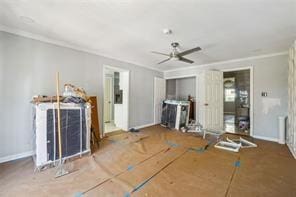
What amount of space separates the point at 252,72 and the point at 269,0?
10.6ft

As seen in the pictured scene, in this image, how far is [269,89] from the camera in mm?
4348

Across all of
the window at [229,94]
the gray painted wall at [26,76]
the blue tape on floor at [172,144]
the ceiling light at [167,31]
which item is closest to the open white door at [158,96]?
the blue tape on floor at [172,144]

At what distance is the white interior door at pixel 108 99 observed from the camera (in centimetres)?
659

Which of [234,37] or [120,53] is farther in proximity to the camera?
[120,53]

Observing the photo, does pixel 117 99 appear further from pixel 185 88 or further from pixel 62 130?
pixel 185 88

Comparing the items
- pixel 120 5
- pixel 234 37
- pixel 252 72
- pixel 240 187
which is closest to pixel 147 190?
pixel 240 187

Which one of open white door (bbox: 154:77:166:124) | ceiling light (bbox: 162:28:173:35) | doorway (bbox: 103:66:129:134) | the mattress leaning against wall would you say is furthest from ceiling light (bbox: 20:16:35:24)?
open white door (bbox: 154:77:166:124)

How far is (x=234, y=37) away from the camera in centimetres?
317

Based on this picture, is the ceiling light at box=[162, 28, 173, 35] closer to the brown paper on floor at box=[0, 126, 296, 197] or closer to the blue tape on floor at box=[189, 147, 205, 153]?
the brown paper on floor at box=[0, 126, 296, 197]

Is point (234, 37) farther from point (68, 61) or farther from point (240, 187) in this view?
point (68, 61)

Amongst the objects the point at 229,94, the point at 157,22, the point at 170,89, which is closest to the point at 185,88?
the point at 170,89

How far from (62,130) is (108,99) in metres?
4.01

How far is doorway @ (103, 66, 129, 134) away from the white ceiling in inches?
64.5

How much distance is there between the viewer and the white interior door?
6.59 meters
